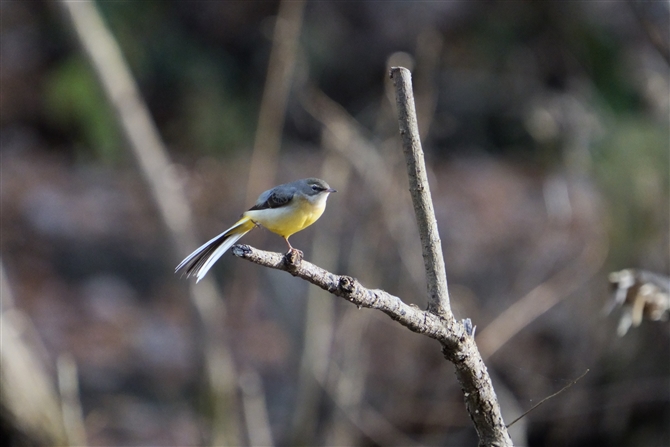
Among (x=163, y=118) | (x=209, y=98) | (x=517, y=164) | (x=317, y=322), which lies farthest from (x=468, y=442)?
(x=163, y=118)

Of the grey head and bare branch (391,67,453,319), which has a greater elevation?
the grey head

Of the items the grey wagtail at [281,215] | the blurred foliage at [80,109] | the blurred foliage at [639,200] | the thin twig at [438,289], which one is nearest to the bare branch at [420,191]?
the thin twig at [438,289]

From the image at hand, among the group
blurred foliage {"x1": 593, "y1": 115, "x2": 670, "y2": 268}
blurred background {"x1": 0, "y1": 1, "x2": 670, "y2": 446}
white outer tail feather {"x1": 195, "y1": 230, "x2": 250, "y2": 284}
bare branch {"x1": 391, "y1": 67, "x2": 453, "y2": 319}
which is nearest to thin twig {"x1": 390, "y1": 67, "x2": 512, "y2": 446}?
bare branch {"x1": 391, "y1": 67, "x2": 453, "y2": 319}

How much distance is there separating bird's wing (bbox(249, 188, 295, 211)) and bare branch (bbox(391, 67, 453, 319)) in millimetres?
985

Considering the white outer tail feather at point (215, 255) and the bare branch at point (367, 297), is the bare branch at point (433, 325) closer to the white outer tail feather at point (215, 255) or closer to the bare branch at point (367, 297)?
the bare branch at point (367, 297)

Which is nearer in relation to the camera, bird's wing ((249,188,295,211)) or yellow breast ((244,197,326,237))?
yellow breast ((244,197,326,237))

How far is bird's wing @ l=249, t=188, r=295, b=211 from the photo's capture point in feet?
8.57

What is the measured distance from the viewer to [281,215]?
8.24 feet

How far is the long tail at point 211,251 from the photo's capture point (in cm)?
232

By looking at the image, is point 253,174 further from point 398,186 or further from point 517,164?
point 517,164

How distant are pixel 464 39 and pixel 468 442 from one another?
20.4 feet

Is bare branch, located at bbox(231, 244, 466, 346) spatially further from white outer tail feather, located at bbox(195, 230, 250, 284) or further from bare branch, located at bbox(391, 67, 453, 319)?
white outer tail feather, located at bbox(195, 230, 250, 284)

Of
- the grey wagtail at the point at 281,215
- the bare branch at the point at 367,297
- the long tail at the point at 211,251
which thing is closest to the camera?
the bare branch at the point at 367,297

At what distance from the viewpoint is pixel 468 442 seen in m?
6.36
